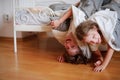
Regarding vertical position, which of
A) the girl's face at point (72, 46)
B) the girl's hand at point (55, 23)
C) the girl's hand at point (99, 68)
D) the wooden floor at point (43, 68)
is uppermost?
the girl's hand at point (55, 23)

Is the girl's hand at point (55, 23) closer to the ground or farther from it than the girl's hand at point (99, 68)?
farther from it

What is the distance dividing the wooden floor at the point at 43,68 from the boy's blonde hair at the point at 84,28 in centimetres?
25

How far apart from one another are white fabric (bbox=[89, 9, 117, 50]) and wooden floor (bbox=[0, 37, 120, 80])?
0.24 m

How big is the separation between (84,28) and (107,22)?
18cm

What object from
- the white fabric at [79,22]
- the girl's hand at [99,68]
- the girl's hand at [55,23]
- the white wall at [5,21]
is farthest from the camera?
the white wall at [5,21]

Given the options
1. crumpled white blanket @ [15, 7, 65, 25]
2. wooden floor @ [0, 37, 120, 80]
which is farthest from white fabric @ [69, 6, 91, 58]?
crumpled white blanket @ [15, 7, 65, 25]

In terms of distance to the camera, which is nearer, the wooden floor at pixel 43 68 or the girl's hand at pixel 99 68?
the wooden floor at pixel 43 68

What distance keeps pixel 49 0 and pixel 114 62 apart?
4.31 ft

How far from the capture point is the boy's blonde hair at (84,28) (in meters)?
1.40

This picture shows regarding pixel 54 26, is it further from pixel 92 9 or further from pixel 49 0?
pixel 49 0

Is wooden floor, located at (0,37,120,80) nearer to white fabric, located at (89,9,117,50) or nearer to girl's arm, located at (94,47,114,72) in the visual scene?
girl's arm, located at (94,47,114,72)

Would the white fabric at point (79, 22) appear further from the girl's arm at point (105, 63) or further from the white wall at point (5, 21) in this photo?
the white wall at point (5, 21)

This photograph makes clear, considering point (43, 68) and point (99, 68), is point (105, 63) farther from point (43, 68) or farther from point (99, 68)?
point (43, 68)

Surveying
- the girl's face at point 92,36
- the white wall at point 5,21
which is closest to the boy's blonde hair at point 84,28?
the girl's face at point 92,36
